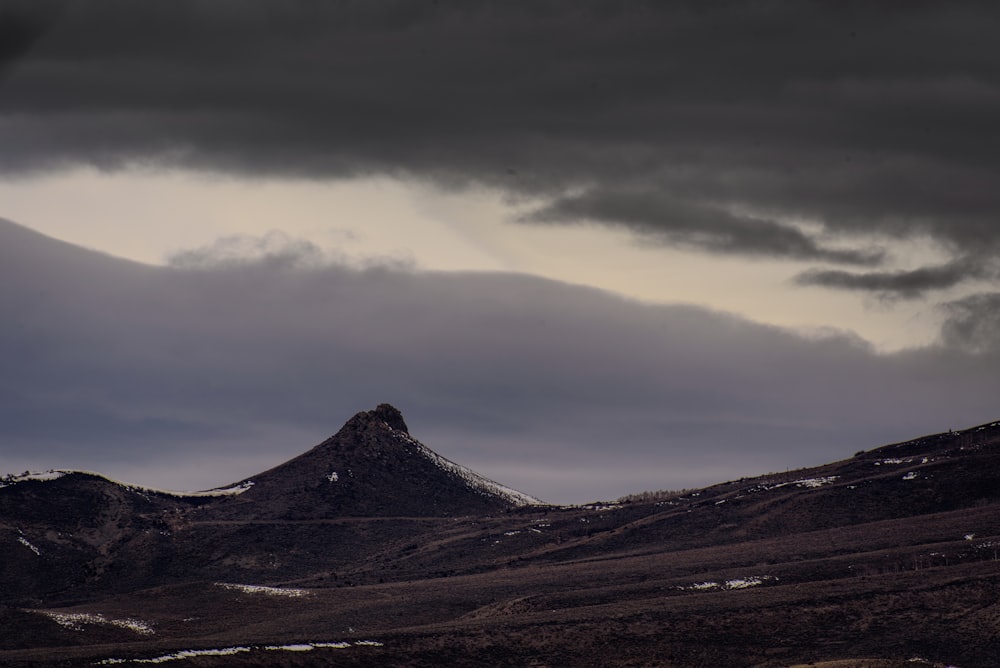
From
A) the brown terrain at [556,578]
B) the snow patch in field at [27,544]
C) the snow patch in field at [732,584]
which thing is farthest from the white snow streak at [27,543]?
the snow patch in field at [732,584]

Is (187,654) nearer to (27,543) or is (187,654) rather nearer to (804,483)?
(27,543)

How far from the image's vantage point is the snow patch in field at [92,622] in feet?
391

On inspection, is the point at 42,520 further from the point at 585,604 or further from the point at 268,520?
the point at 585,604

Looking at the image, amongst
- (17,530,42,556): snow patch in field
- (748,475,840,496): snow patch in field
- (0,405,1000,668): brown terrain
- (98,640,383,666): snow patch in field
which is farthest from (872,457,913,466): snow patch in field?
(98,640,383,666): snow patch in field

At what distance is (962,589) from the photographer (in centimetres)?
10831

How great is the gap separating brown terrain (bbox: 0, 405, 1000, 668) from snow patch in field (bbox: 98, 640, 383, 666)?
210 mm

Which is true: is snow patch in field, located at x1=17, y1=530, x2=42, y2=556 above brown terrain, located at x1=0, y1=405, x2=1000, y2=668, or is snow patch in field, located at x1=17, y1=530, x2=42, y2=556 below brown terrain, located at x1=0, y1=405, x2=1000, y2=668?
above

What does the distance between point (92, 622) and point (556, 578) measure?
1516 inches

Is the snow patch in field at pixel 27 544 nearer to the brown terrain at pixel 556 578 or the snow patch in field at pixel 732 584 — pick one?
the brown terrain at pixel 556 578

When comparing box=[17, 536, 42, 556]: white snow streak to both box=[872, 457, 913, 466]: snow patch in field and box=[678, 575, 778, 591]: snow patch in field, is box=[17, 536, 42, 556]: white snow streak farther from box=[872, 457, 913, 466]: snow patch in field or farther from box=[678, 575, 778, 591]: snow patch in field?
box=[872, 457, 913, 466]: snow patch in field

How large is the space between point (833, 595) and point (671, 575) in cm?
2263

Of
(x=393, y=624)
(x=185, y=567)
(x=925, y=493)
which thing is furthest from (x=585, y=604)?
(x=185, y=567)

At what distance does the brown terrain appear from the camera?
100375 mm

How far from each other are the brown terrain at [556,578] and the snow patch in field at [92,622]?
0.26 meters
